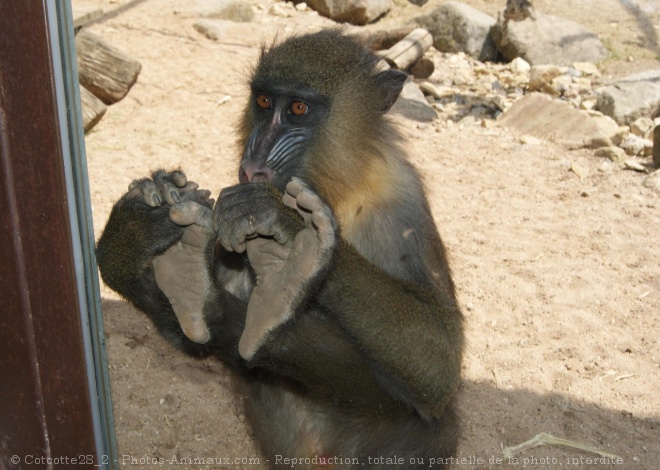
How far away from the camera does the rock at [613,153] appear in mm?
8219

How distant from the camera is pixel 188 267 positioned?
3299 millimetres

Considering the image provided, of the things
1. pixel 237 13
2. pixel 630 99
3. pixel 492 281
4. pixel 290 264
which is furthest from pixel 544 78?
pixel 290 264

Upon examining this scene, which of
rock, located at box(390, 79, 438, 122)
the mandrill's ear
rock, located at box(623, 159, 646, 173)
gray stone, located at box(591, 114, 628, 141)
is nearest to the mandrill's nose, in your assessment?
the mandrill's ear

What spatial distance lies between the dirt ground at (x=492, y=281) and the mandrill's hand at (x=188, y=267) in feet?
4.70

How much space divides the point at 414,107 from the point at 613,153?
2.50 m

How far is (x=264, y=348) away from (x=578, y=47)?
34.5ft

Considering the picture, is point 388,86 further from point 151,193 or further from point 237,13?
point 237,13

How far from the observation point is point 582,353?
5.40 m

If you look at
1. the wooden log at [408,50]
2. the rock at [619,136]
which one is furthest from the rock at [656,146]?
the wooden log at [408,50]

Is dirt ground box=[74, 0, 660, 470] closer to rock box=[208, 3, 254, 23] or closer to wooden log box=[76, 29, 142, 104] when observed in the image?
wooden log box=[76, 29, 142, 104]

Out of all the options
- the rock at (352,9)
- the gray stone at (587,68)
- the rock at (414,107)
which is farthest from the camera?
the rock at (352,9)

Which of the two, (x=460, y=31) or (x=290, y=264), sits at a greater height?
(x=290, y=264)

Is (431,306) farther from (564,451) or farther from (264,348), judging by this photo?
(564,451)

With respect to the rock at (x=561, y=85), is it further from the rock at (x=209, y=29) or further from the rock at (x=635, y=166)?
the rock at (x=209, y=29)
